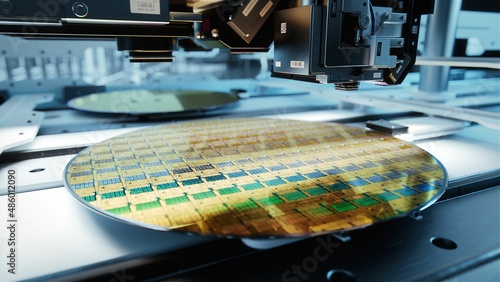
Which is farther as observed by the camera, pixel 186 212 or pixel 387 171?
pixel 387 171

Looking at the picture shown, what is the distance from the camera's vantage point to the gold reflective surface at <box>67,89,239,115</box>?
2.07 metres

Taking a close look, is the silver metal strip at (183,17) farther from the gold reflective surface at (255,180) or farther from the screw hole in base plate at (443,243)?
the screw hole in base plate at (443,243)

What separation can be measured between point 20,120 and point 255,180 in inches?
52.5

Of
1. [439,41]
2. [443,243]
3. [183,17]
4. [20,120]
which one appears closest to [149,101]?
[20,120]

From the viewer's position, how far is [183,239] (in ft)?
2.99

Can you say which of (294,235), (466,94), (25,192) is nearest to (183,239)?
(294,235)

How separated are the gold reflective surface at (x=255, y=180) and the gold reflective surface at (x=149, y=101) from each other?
47 cm

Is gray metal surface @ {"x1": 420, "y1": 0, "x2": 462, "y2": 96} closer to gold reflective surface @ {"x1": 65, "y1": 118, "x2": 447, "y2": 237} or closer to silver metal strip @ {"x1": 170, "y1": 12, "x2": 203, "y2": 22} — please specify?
gold reflective surface @ {"x1": 65, "y1": 118, "x2": 447, "y2": 237}

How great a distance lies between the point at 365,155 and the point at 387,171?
6.9 inches

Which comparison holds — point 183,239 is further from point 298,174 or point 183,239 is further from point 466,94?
point 466,94

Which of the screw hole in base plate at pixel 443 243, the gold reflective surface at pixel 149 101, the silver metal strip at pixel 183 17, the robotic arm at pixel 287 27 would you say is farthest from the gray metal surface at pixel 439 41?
the silver metal strip at pixel 183 17

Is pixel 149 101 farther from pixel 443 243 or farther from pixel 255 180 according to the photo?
pixel 443 243

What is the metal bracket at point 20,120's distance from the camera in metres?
1.47

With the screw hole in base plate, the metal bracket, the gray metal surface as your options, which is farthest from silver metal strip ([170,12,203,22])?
the gray metal surface
